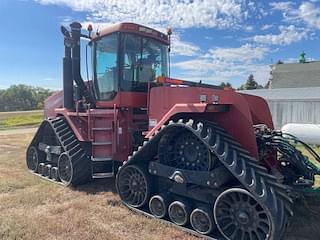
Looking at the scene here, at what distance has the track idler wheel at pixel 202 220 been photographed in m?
4.03

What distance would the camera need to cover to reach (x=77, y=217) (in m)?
4.83

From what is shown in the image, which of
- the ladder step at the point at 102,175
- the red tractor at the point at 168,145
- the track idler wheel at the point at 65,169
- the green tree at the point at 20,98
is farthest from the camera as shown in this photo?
the green tree at the point at 20,98

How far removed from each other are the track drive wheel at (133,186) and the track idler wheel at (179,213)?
0.52 m

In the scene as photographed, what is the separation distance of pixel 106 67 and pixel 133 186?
7.73ft

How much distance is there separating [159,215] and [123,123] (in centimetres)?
193

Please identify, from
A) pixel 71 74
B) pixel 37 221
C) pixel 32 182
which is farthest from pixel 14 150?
pixel 37 221

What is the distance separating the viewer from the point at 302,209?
4.99 meters

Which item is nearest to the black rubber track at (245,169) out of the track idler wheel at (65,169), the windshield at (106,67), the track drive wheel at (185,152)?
the track drive wheel at (185,152)

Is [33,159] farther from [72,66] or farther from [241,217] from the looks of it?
[241,217]

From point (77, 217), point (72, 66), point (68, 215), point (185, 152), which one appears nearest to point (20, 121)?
point (72, 66)

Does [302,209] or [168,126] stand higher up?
[168,126]

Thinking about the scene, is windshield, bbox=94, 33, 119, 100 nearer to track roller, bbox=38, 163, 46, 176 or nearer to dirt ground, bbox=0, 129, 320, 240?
dirt ground, bbox=0, 129, 320, 240

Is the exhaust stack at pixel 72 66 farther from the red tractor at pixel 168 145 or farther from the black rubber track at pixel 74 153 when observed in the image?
the black rubber track at pixel 74 153

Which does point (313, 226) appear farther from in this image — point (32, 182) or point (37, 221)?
point (32, 182)
